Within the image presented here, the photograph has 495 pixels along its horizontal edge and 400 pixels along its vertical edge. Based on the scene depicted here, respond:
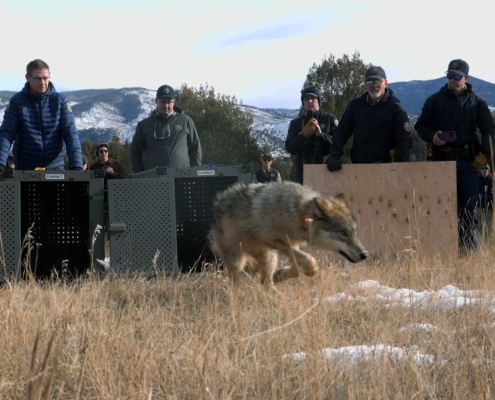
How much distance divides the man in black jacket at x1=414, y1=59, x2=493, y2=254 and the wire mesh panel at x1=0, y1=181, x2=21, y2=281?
4.72 m

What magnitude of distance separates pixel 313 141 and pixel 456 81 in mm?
2134

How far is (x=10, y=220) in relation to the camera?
7785 millimetres

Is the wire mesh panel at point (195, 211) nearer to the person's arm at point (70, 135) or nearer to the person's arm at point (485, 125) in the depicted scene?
the person's arm at point (70, 135)

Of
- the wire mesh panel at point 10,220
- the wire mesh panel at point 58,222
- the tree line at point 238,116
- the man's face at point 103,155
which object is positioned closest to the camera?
the wire mesh panel at point 10,220

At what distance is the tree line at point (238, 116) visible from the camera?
125 feet

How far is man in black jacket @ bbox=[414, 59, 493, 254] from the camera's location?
9109 millimetres

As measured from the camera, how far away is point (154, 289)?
23.3ft

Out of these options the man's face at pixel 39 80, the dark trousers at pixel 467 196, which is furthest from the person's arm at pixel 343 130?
the man's face at pixel 39 80

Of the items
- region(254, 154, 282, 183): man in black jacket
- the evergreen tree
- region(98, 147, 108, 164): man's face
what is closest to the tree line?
the evergreen tree

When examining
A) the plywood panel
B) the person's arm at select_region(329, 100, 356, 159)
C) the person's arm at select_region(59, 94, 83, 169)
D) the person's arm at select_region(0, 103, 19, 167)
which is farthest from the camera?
the person's arm at select_region(329, 100, 356, 159)

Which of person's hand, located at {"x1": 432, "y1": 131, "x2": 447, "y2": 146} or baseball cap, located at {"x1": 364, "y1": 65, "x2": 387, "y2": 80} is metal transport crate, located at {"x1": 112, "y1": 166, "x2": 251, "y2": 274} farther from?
person's hand, located at {"x1": 432, "y1": 131, "x2": 447, "y2": 146}

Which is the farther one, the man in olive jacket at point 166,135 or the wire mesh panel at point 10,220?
the man in olive jacket at point 166,135

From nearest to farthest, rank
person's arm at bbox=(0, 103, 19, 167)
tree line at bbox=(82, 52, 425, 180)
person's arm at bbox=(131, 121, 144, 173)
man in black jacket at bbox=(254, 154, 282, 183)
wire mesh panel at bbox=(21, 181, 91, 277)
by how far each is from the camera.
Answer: person's arm at bbox=(0, 103, 19, 167), wire mesh panel at bbox=(21, 181, 91, 277), person's arm at bbox=(131, 121, 144, 173), man in black jacket at bbox=(254, 154, 282, 183), tree line at bbox=(82, 52, 425, 180)

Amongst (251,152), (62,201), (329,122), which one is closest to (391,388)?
(62,201)
